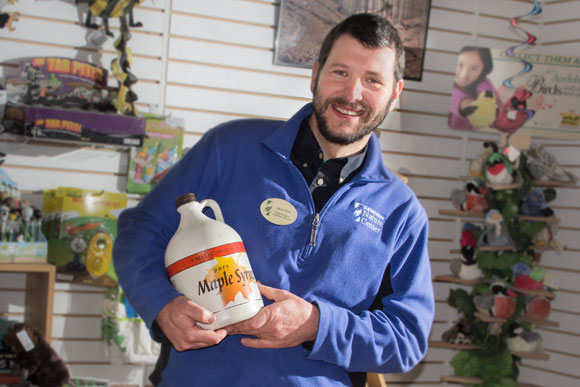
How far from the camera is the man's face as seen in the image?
4.86 feet

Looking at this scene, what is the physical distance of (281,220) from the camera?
4.64 ft

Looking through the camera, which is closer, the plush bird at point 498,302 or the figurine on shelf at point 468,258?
the plush bird at point 498,302

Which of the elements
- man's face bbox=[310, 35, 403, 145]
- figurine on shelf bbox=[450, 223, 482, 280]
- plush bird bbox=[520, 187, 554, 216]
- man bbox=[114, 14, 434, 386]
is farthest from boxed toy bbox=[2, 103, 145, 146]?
plush bird bbox=[520, 187, 554, 216]

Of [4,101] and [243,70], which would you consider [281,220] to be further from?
[243,70]

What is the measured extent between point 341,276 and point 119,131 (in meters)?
1.88

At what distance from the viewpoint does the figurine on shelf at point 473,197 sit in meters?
3.83

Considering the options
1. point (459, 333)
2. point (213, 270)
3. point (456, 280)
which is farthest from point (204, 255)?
point (459, 333)

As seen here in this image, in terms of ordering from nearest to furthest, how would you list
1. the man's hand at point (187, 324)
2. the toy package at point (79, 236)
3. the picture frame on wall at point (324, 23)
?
the man's hand at point (187, 324) → the toy package at point (79, 236) → the picture frame on wall at point (324, 23)

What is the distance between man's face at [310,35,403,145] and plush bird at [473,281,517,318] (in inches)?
101

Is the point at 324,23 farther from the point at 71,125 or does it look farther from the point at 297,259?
the point at 297,259

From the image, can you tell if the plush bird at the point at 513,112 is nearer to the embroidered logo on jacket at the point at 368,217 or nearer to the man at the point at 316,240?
the man at the point at 316,240

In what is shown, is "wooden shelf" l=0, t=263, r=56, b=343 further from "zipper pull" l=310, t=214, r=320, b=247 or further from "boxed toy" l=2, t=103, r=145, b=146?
"zipper pull" l=310, t=214, r=320, b=247

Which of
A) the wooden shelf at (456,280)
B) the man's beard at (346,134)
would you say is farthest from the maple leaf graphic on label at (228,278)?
the wooden shelf at (456,280)

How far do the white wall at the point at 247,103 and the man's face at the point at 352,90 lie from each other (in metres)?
2.07
